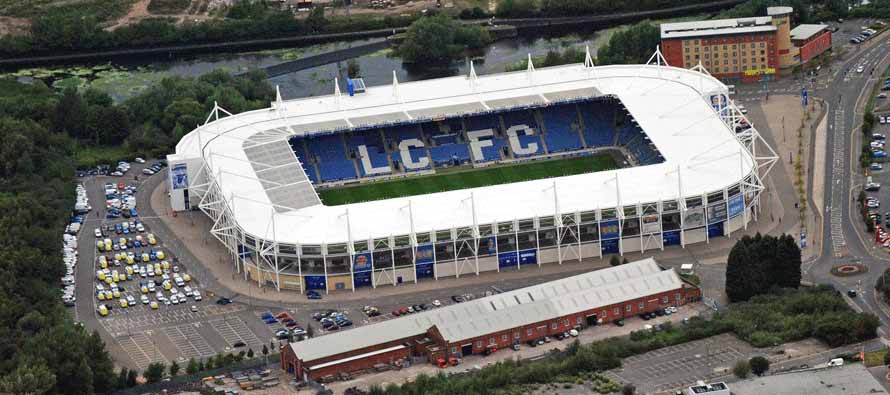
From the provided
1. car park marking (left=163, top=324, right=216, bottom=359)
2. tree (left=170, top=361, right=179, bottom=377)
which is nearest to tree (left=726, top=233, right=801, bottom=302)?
car park marking (left=163, top=324, right=216, bottom=359)

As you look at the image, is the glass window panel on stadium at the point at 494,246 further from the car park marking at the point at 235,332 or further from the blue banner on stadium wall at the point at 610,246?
the car park marking at the point at 235,332

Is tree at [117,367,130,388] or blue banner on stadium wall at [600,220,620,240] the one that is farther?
blue banner on stadium wall at [600,220,620,240]

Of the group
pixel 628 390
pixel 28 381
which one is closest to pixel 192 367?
pixel 28 381

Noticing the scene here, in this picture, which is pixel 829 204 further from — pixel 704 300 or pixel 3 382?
pixel 3 382

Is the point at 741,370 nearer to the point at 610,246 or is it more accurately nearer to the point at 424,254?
the point at 610,246

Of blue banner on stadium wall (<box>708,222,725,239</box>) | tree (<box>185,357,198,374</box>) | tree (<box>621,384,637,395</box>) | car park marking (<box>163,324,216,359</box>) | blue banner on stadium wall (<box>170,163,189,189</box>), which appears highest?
blue banner on stadium wall (<box>170,163,189,189</box>)

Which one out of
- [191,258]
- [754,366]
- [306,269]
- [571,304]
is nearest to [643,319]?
[571,304]

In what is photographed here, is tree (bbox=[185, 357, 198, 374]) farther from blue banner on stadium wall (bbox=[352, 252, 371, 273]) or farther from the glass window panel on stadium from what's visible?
blue banner on stadium wall (bbox=[352, 252, 371, 273])
